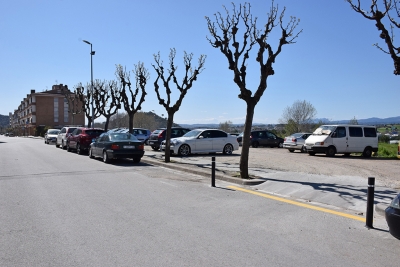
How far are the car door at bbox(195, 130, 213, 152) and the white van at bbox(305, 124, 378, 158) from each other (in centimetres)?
551

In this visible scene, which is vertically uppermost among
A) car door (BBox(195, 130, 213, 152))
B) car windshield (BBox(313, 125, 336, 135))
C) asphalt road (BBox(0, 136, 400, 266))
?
car windshield (BBox(313, 125, 336, 135))

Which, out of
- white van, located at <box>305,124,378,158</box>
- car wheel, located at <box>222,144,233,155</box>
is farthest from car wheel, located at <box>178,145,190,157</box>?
white van, located at <box>305,124,378,158</box>

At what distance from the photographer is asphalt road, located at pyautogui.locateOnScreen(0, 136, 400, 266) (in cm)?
488

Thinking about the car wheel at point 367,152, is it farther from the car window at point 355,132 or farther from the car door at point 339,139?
the car door at point 339,139

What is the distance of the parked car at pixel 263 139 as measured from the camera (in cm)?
3053

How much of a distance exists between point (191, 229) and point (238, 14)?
855 centimetres

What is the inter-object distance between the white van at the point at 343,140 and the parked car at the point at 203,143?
453 cm

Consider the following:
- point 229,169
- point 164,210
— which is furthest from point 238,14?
point 164,210

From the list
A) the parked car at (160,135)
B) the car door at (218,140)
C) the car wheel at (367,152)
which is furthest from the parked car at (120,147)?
the car wheel at (367,152)

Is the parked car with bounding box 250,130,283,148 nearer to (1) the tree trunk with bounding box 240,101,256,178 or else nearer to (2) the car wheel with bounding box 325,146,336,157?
(2) the car wheel with bounding box 325,146,336,157

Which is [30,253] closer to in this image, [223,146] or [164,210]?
Answer: [164,210]

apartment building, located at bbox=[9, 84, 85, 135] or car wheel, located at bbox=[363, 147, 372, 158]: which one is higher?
apartment building, located at bbox=[9, 84, 85, 135]

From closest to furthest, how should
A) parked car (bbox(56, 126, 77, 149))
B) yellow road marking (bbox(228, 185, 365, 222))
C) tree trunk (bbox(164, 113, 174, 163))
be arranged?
yellow road marking (bbox(228, 185, 365, 222)) < tree trunk (bbox(164, 113, 174, 163)) < parked car (bbox(56, 126, 77, 149))

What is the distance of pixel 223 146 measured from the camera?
21.4m
